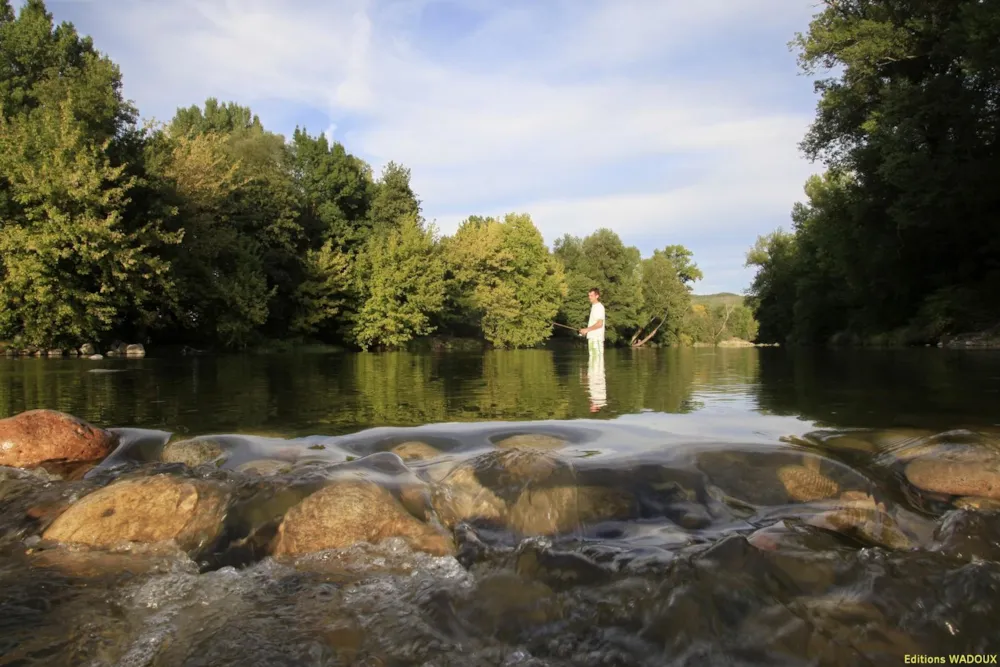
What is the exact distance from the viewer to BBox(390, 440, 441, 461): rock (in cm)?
538

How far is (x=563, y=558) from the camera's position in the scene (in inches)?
145

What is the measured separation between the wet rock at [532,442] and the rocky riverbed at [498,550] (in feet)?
0.13

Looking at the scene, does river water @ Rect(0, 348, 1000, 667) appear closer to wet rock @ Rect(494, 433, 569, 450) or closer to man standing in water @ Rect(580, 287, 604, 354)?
wet rock @ Rect(494, 433, 569, 450)

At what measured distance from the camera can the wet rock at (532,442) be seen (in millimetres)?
5637

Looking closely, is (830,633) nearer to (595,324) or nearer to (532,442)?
(532,442)

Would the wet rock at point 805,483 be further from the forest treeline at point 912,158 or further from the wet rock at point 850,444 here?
the forest treeline at point 912,158

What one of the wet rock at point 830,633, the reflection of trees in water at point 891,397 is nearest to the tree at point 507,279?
the reflection of trees in water at point 891,397

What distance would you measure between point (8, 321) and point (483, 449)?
89.7ft

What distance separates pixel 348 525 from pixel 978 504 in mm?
4240

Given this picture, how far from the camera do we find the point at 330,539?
3986mm

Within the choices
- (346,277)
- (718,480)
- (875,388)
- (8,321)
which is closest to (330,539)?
(718,480)

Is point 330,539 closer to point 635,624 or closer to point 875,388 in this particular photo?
point 635,624

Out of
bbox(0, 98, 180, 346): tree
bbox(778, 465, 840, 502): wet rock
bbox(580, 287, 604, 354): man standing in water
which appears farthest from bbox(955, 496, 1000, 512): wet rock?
bbox(0, 98, 180, 346): tree

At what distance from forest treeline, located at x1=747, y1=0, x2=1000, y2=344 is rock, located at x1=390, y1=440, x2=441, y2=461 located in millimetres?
23017
